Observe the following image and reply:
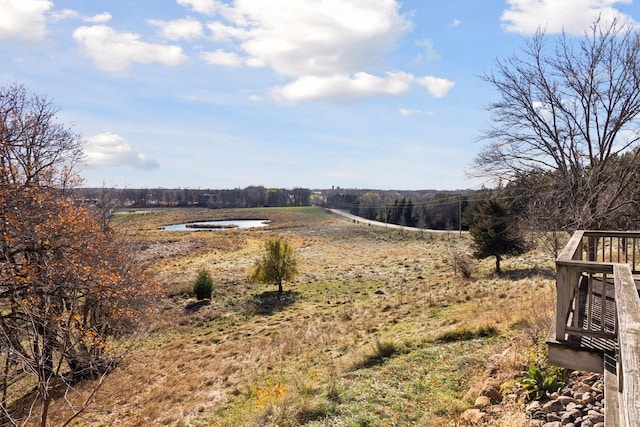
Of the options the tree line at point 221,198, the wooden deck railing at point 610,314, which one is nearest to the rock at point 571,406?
the wooden deck railing at point 610,314

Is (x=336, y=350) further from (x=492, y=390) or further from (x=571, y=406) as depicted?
(x=571, y=406)

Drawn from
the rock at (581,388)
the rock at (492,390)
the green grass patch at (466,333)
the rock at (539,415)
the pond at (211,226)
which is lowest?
the pond at (211,226)

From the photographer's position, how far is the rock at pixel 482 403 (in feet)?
19.0

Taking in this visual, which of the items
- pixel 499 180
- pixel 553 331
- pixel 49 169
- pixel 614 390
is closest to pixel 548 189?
pixel 499 180

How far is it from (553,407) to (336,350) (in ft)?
24.4

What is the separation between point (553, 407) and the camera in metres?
5.01

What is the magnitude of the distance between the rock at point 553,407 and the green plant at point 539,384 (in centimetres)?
28

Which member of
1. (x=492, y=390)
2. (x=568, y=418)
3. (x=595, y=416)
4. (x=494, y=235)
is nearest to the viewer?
(x=595, y=416)

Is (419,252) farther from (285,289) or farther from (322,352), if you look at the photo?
(322,352)

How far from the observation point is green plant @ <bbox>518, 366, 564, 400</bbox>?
542 centimetres

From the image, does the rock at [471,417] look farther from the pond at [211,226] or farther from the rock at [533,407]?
the pond at [211,226]

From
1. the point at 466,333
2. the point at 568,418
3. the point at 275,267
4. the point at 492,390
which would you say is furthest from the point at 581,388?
the point at 275,267

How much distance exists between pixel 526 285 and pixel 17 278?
57.3 feet

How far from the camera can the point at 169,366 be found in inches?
535
